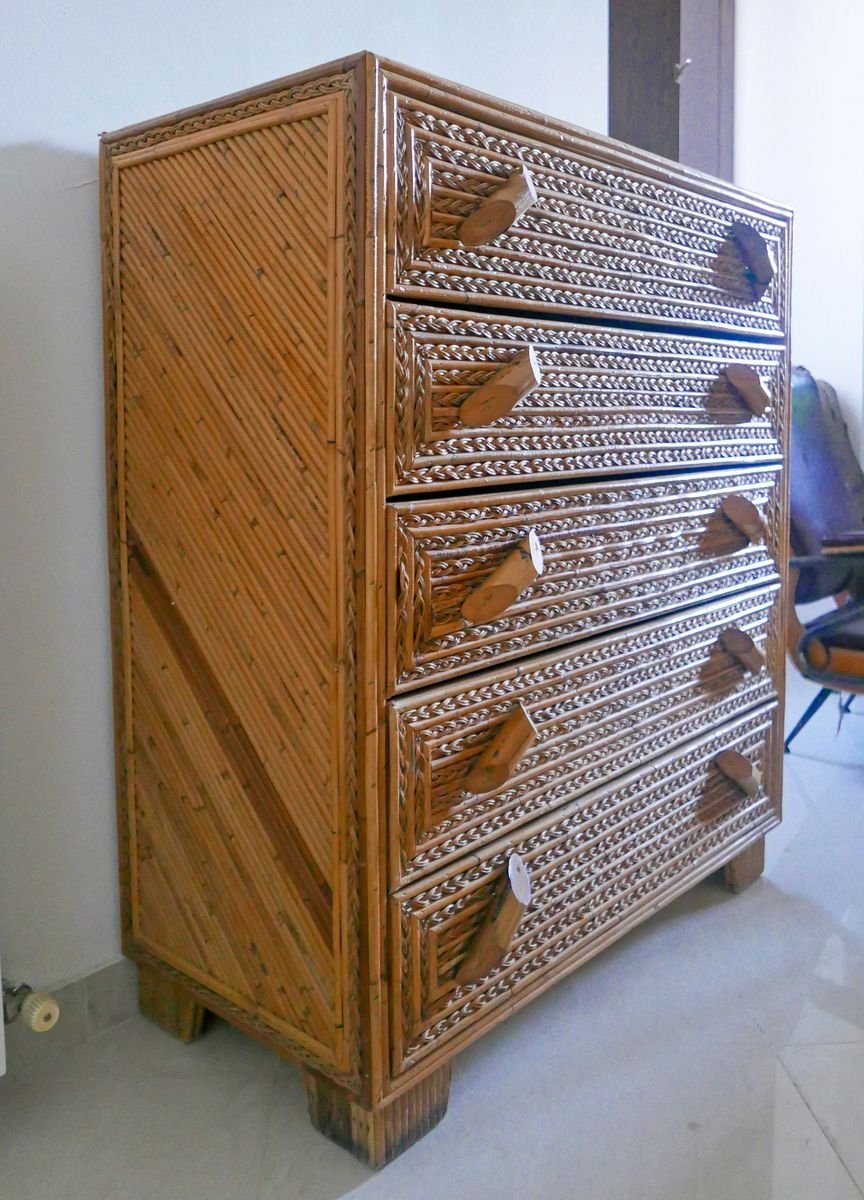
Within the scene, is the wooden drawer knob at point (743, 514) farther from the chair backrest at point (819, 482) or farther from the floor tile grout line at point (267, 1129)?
the floor tile grout line at point (267, 1129)

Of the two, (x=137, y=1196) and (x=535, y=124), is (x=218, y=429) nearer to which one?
(x=535, y=124)

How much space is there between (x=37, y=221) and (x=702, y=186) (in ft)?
2.75

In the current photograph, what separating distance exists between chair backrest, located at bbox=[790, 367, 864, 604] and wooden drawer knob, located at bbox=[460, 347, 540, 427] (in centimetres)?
140

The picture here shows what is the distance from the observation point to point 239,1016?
1143mm

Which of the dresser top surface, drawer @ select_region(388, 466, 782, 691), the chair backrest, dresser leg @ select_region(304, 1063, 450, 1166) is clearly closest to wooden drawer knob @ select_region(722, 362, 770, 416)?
drawer @ select_region(388, 466, 782, 691)

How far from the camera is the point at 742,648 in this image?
4.98 feet

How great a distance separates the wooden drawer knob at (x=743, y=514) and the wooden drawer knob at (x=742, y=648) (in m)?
0.15

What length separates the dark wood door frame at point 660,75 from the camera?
76.8 inches

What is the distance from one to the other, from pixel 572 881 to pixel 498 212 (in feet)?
2.52

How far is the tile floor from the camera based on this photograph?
1.03m

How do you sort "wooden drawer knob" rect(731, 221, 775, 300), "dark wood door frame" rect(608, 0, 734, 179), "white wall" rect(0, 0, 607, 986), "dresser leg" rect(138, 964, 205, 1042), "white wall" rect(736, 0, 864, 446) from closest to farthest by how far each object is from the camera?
1. "white wall" rect(0, 0, 607, 986)
2. "dresser leg" rect(138, 964, 205, 1042)
3. "wooden drawer knob" rect(731, 221, 775, 300)
4. "dark wood door frame" rect(608, 0, 734, 179)
5. "white wall" rect(736, 0, 864, 446)

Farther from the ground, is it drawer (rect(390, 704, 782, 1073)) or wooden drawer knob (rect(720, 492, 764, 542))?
wooden drawer knob (rect(720, 492, 764, 542))

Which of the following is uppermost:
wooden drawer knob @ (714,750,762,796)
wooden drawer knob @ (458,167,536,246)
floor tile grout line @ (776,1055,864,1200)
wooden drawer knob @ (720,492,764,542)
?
wooden drawer knob @ (458,167,536,246)

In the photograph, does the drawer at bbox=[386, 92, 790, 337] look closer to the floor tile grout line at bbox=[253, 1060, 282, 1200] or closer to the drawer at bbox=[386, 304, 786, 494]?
the drawer at bbox=[386, 304, 786, 494]
